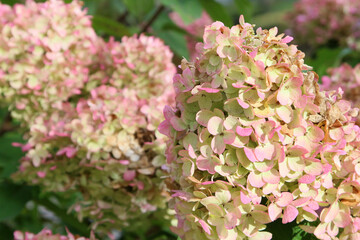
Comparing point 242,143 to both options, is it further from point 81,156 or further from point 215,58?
point 81,156

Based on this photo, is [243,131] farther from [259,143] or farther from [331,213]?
[331,213]

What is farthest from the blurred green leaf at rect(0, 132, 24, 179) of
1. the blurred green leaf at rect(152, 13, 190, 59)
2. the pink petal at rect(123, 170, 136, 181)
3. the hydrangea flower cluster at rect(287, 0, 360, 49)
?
the hydrangea flower cluster at rect(287, 0, 360, 49)

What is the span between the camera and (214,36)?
580mm

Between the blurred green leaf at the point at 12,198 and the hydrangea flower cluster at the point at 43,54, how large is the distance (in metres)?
0.19

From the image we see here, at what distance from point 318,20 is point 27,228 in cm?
148

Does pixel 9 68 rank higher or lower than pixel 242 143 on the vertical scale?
lower

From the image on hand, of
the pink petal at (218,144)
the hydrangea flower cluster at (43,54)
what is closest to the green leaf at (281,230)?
the pink petal at (218,144)

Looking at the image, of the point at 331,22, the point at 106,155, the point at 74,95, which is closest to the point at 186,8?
the point at 74,95

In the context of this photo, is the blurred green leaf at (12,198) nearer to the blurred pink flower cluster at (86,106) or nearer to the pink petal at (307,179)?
the blurred pink flower cluster at (86,106)

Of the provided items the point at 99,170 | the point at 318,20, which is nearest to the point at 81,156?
the point at 99,170

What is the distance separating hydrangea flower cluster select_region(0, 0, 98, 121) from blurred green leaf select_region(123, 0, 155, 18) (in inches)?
17.6

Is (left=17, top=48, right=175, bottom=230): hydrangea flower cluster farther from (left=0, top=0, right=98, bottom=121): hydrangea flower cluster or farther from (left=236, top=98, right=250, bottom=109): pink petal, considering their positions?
(left=236, top=98, right=250, bottom=109): pink petal

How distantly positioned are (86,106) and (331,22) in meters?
1.44

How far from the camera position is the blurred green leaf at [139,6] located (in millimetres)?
1507
